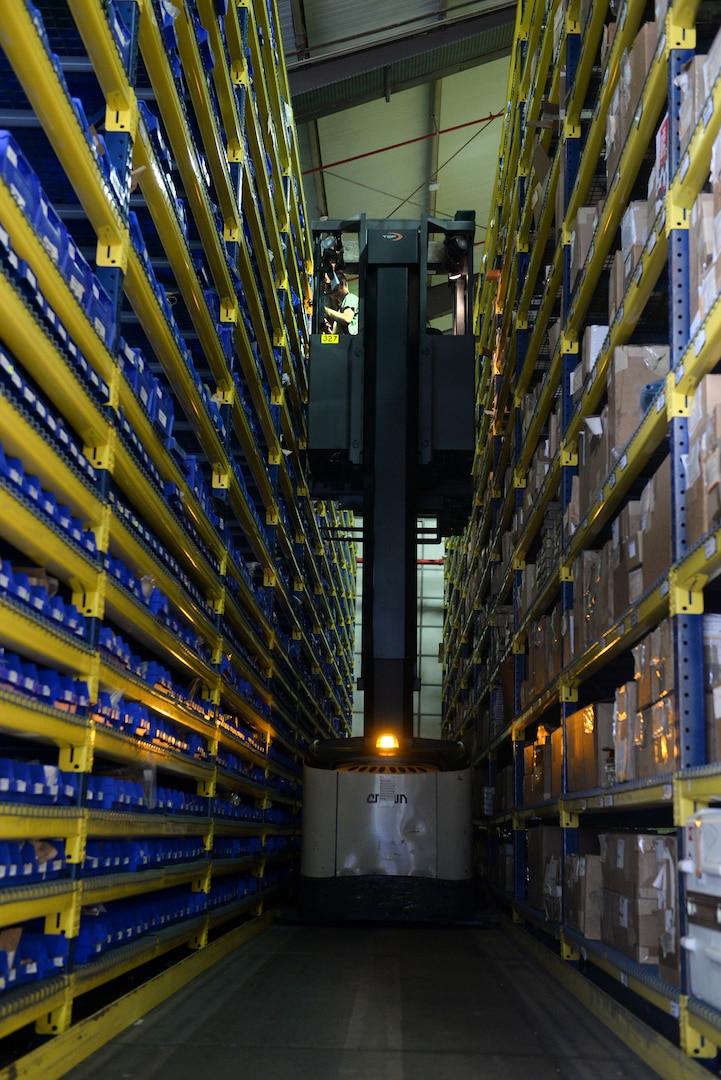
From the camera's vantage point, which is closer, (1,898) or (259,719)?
(1,898)

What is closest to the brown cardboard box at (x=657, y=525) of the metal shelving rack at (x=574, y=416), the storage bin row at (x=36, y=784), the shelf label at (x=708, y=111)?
the metal shelving rack at (x=574, y=416)

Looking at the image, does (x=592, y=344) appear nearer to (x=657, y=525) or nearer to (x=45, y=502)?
(x=657, y=525)

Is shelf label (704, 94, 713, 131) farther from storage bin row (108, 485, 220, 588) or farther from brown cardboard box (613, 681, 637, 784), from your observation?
storage bin row (108, 485, 220, 588)

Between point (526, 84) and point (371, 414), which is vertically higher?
point (526, 84)

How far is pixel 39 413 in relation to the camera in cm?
307

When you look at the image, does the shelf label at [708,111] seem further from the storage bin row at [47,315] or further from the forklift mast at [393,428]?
the forklift mast at [393,428]

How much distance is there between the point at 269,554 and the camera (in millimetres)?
7883

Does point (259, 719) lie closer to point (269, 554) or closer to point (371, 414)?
point (269, 554)

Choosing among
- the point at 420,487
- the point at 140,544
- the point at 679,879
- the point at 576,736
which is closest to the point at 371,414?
the point at 420,487

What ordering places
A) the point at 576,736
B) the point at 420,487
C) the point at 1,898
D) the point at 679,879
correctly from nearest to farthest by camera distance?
the point at 1,898, the point at 679,879, the point at 576,736, the point at 420,487

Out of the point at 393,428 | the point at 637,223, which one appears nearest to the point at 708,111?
the point at 637,223

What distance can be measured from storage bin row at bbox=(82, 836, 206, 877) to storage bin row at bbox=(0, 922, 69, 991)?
1.06ft

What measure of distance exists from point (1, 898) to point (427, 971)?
125 inches

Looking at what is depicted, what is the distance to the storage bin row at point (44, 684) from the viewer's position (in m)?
2.84
